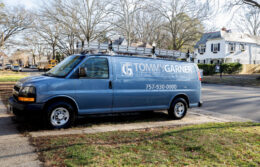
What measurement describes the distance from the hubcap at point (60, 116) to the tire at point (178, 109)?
3372mm

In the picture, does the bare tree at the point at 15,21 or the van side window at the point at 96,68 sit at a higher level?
the bare tree at the point at 15,21

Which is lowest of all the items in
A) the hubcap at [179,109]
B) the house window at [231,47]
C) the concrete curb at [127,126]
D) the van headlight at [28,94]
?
the concrete curb at [127,126]

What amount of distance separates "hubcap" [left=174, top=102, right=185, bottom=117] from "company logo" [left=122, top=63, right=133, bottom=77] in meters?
2.05

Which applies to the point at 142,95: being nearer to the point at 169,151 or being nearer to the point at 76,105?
the point at 76,105

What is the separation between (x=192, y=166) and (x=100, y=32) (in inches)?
871

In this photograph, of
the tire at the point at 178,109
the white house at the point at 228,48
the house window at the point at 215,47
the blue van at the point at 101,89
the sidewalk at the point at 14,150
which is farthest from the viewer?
the house window at the point at 215,47

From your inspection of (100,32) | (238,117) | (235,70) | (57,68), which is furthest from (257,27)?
(57,68)

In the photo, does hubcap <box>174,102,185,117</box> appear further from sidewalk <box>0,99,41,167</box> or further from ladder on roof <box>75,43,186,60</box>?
sidewalk <box>0,99,41,167</box>

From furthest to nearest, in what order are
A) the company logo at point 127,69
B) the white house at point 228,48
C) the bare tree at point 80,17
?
the white house at point 228,48 < the bare tree at point 80,17 < the company logo at point 127,69

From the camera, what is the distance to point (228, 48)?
4575cm

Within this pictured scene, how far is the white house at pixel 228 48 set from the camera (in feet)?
150

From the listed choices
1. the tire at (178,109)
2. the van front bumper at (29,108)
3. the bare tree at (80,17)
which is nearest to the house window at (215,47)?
the bare tree at (80,17)

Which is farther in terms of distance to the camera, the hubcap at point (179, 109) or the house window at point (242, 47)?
the house window at point (242, 47)

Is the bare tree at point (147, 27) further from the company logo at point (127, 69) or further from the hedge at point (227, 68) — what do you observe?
the company logo at point (127, 69)
